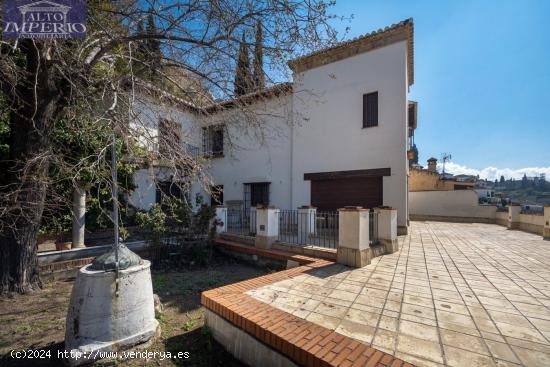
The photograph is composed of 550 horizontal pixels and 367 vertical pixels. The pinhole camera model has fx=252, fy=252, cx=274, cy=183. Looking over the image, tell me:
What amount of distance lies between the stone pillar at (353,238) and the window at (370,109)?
5.36 metres

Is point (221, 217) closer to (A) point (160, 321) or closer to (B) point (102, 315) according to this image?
(A) point (160, 321)

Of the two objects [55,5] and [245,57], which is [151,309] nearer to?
[245,57]

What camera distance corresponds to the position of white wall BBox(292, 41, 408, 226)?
28.6ft

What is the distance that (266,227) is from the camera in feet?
21.7

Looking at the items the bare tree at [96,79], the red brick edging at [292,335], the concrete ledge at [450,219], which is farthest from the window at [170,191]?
the concrete ledge at [450,219]

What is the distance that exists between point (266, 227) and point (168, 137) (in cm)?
336

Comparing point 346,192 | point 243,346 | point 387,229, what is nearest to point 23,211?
point 243,346

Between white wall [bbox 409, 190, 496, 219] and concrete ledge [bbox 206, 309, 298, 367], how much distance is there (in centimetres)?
1732

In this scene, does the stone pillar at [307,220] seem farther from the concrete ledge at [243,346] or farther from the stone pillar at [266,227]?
the concrete ledge at [243,346]

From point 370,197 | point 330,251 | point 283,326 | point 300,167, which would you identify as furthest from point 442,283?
point 300,167

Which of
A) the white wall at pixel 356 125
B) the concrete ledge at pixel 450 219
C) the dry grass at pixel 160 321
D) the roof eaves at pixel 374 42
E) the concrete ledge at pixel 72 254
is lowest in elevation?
the dry grass at pixel 160 321

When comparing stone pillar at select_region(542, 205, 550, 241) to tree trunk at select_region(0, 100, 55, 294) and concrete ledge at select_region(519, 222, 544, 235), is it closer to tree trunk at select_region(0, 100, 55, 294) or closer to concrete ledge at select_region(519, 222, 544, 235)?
concrete ledge at select_region(519, 222, 544, 235)

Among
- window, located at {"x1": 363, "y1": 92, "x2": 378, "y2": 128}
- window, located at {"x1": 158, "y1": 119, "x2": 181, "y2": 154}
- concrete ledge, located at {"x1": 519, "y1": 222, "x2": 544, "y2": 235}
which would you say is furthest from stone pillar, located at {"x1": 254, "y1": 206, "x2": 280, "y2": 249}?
concrete ledge, located at {"x1": 519, "y1": 222, "x2": 544, "y2": 235}

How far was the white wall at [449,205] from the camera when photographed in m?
15.0
